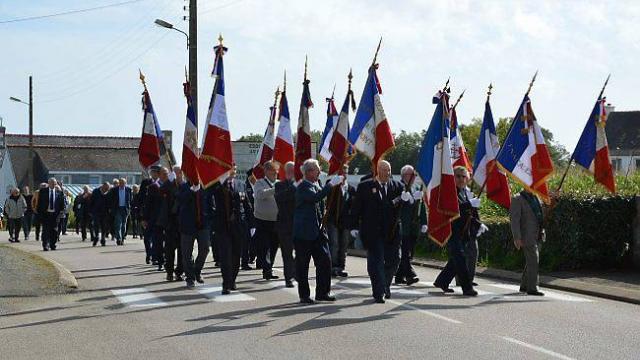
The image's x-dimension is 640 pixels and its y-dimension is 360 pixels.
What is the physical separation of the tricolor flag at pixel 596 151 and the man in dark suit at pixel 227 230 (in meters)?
5.56

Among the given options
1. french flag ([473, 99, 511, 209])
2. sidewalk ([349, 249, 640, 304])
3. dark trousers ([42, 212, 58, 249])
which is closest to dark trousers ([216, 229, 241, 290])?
sidewalk ([349, 249, 640, 304])

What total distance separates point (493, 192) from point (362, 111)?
9.88 feet

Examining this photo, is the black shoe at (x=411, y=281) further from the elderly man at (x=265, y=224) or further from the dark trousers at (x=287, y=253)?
the elderly man at (x=265, y=224)

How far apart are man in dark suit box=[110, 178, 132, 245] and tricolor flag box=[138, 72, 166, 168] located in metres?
9.15

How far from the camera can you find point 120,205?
27484 millimetres

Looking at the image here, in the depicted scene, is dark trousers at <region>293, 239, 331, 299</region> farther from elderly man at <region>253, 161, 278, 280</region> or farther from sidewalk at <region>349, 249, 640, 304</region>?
sidewalk at <region>349, 249, 640, 304</region>

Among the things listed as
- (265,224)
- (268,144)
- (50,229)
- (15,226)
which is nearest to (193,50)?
(50,229)

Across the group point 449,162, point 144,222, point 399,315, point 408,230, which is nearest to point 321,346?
point 399,315

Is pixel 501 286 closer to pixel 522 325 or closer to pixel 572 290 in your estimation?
pixel 572 290

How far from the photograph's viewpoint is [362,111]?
14742 mm

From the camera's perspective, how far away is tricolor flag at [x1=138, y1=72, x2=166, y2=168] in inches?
726

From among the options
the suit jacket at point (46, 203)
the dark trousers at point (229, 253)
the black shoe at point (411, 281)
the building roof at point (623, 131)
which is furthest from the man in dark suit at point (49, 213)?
the building roof at point (623, 131)

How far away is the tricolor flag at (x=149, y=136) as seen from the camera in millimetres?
18438

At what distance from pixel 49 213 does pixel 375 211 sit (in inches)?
599
